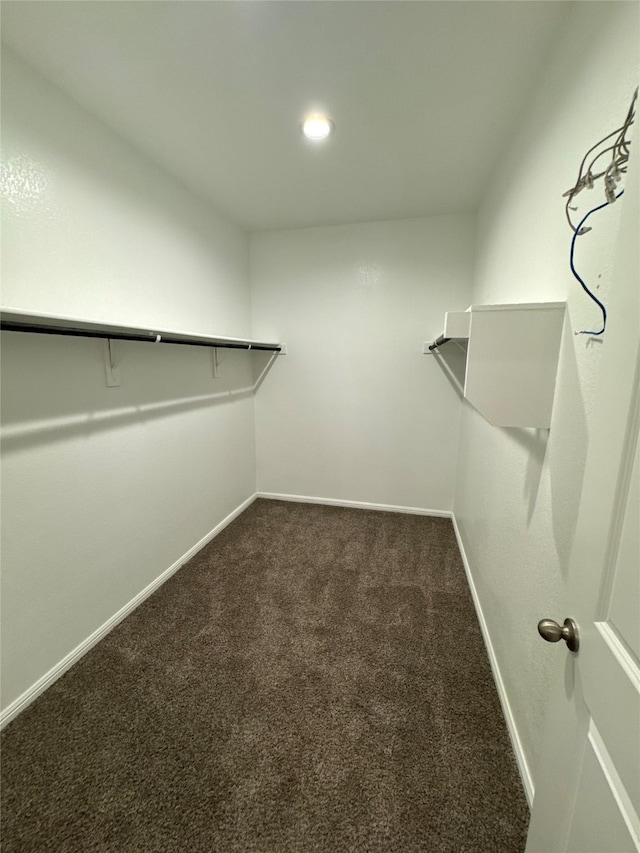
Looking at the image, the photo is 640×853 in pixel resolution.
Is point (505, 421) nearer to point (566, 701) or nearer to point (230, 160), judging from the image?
point (566, 701)

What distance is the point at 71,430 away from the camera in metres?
1.53

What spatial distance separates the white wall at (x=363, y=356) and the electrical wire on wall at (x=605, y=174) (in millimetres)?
1830

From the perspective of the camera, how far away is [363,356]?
2.96 m

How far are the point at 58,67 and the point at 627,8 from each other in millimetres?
1872

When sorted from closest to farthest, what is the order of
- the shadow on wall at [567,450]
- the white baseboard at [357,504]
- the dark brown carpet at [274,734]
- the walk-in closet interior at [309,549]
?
the walk-in closet interior at [309,549] < the shadow on wall at [567,450] < the dark brown carpet at [274,734] < the white baseboard at [357,504]

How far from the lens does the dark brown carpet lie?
1.03 m

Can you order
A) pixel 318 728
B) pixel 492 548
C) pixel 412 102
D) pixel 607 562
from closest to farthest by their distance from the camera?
pixel 607 562 → pixel 318 728 → pixel 412 102 → pixel 492 548

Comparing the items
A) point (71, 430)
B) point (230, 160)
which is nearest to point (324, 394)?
point (230, 160)

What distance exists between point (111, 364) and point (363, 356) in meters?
1.94

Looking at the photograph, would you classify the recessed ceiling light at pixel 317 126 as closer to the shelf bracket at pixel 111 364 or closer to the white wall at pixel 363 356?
the white wall at pixel 363 356

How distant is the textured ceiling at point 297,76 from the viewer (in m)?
1.10

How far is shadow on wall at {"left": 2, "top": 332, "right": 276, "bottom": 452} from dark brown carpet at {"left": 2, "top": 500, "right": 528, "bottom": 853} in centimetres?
112

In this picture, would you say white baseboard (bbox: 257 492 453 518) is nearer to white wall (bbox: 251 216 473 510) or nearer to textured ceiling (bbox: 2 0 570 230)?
white wall (bbox: 251 216 473 510)

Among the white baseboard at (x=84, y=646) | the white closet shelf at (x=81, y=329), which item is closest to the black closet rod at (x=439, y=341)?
the white closet shelf at (x=81, y=329)
